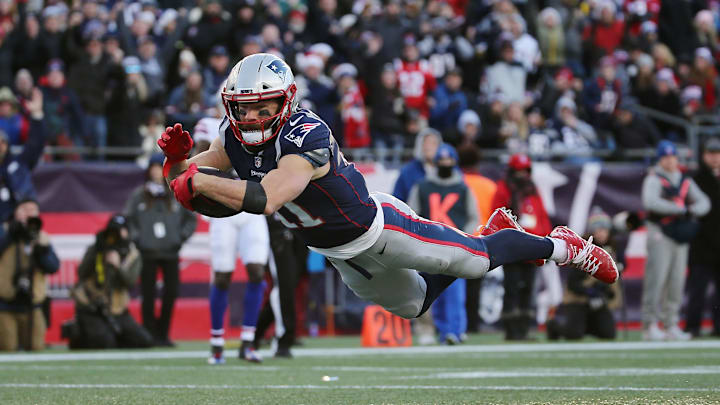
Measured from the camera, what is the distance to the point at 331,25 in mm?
14898

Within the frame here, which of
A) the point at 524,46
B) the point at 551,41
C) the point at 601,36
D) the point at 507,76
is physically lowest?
the point at 507,76

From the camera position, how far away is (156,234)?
10836 mm

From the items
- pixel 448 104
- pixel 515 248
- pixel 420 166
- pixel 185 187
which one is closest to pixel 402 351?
pixel 420 166

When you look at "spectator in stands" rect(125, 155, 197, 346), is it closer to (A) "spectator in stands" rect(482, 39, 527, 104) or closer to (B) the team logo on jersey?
(A) "spectator in stands" rect(482, 39, 527, 104)

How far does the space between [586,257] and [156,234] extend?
5623 mm

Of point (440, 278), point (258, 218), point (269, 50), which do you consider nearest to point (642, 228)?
point (269, 50)

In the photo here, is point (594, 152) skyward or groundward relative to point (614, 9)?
groundward

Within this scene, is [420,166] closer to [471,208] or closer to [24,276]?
[471,208]

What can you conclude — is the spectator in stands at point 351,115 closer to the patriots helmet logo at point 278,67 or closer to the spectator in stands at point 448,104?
the spectator in stands at point 448,104

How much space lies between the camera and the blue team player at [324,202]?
4.86 meters

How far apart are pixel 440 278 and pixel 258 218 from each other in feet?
8.06

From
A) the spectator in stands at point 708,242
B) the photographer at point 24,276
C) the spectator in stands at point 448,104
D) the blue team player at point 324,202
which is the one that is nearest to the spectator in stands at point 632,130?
the spectator in stands at point 448,104

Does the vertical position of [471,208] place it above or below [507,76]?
below

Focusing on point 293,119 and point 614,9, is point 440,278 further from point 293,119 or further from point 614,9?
point 614,9
